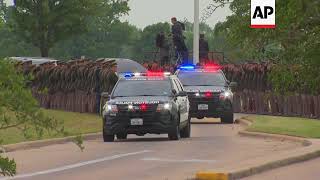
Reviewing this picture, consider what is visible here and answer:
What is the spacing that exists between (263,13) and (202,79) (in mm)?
17194

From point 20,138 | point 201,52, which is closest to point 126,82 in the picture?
point 20,138

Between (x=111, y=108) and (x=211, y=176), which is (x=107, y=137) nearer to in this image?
(x=111, y=108)

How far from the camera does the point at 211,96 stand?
1352 inches

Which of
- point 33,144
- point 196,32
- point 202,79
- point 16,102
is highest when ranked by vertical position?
point 196,32

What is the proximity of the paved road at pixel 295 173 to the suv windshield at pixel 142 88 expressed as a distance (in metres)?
7.88

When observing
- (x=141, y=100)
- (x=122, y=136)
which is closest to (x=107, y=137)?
(x=122, y=136)

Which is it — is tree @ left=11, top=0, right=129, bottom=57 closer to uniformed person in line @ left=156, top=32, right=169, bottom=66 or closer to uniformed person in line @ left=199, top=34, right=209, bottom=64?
uniformed person in line @ left=199, top=34, right=209, bottom=64

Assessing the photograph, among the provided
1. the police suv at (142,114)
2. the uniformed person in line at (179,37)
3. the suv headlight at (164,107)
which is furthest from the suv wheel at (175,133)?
the uniformed person in line at (179,37)

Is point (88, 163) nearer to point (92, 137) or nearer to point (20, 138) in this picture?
point (20, 138)

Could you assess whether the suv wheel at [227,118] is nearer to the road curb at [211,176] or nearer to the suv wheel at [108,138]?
the suv wheel at [108,138]

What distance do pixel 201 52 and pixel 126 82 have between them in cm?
2417

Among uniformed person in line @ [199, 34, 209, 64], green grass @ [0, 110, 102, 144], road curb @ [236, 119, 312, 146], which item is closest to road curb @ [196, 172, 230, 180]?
road curb @ [236, 119, 312, 146]

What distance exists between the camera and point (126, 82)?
2711 centimetres

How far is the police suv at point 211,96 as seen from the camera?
3425 centimetres
